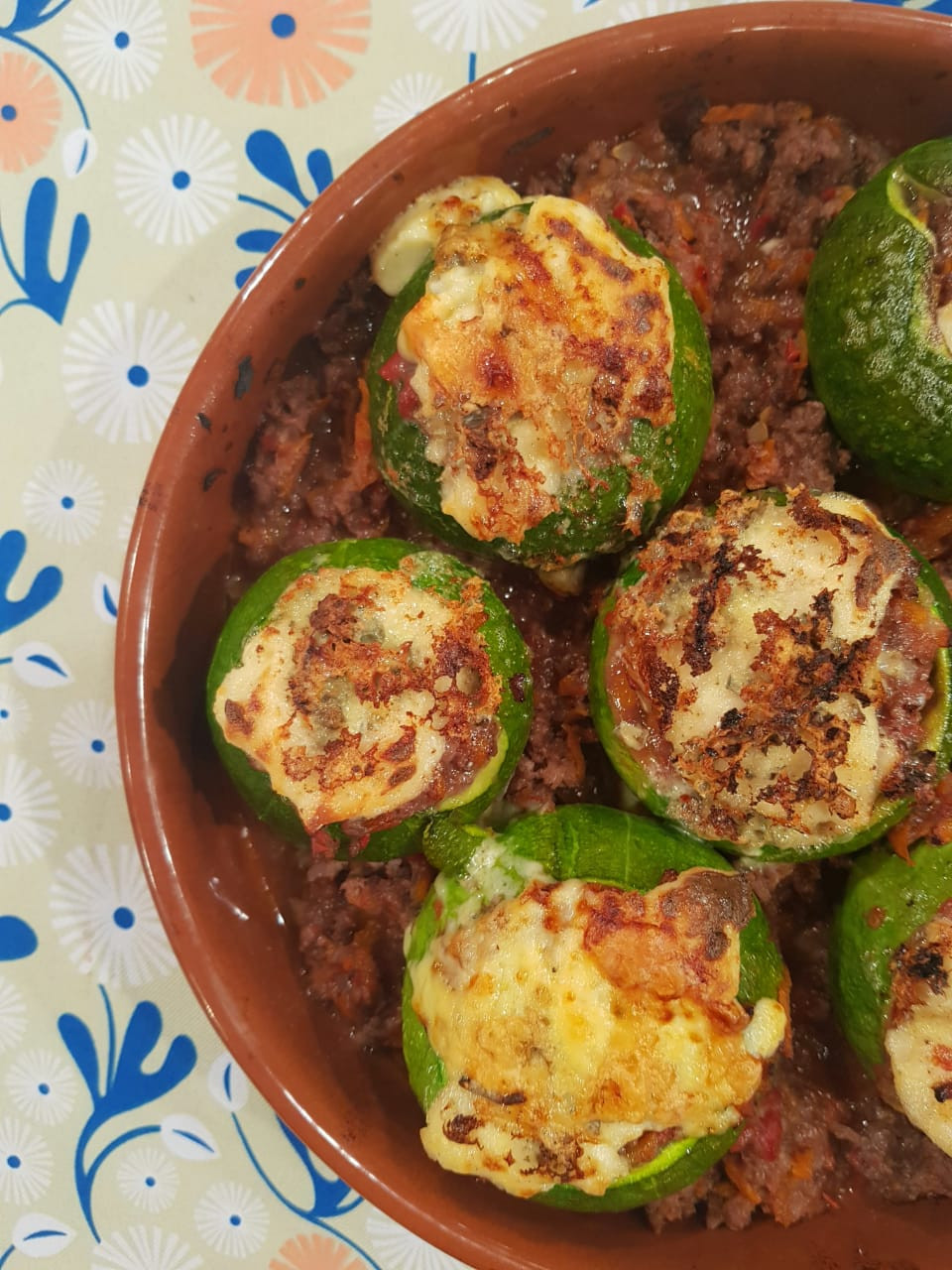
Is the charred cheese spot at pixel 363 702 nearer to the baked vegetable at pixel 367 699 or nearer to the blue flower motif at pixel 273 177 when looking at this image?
the baked vegetable at pixel 367 699

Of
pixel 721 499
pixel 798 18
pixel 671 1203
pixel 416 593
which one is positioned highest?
pixel 798 18

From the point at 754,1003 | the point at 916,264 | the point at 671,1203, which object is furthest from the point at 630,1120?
the point at 916,264

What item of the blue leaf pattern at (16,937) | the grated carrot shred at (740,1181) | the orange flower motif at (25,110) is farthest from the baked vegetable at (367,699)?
the orange flower motif at (25,110)

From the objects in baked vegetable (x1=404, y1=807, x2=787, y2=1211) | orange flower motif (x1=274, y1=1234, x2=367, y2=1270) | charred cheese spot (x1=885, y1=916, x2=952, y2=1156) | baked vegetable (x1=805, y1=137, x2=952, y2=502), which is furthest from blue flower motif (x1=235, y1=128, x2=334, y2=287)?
orange flower motif (x1=274, y1=1234, x2=367, y2=1270)

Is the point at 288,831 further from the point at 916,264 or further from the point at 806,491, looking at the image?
the point at 916,264

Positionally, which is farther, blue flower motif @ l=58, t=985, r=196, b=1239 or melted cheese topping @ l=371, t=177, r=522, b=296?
blue flower motif @ l=58, t=985, r=196, b=1239

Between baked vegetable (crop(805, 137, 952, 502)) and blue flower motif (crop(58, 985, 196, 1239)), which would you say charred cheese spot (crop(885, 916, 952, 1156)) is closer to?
baked vegetable (crop(805, 137, 952, 502))

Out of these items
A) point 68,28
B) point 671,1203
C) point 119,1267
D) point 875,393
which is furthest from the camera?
point 119,1267
